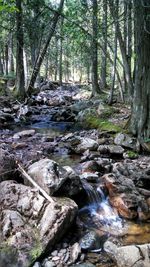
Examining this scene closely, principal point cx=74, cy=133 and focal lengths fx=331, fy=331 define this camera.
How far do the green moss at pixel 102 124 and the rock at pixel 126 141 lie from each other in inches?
31.3

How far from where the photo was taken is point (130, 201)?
6.15m

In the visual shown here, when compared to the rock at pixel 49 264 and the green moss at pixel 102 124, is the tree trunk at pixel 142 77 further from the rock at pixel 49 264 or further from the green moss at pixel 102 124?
the rock at pixel 49 264

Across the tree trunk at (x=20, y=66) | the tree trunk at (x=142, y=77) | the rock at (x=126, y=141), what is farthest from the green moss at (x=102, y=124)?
the tree trunk at (x=20, y=66)

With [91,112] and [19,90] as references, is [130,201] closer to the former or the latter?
[91,112]

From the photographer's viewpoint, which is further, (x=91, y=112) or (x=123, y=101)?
(x=123, y=101)

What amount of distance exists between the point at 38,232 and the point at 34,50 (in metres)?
17.9

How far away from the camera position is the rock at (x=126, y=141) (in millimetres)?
9680

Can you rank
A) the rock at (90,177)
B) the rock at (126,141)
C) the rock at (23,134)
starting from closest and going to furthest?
the rock at (90,177)
the rock at (126,141)
the rock at (23,134)

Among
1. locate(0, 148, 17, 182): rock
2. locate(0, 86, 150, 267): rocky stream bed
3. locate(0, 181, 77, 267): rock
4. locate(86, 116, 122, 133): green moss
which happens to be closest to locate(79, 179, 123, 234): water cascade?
locate(0, 86, 150, 267): rocky stream bed

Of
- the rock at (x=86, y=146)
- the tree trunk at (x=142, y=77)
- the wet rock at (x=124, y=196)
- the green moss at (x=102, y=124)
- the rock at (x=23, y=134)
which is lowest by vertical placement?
the wet rock at (x=124, y=196)

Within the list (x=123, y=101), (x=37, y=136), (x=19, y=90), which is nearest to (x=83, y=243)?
(x=37, y=136)

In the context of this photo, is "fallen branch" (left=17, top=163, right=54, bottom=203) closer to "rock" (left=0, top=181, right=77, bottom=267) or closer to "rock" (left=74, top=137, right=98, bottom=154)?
"rock" (left=0, top=181, right=77, bottom=267)

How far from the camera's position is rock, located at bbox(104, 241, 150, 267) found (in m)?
4.43

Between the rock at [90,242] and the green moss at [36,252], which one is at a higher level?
the green moss at [36,252]
